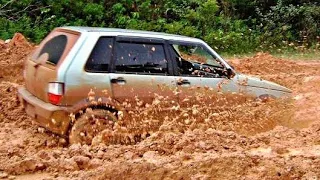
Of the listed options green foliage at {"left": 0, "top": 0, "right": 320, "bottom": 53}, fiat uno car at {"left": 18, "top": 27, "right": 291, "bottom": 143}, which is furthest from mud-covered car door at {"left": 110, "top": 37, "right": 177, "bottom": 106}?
green foliage at {"left": 0, "top": 0, "right": 320, "bottom": 53}

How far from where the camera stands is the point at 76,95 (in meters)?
7.02

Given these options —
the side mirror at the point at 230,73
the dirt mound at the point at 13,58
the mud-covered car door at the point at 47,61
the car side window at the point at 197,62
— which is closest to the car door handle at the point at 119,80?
the mud-covered car door at the point at 47,61

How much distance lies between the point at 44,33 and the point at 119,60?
27.5 ft

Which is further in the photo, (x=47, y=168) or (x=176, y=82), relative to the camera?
(x=176, y=82)

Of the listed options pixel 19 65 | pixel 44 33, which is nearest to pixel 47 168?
pixel 19 65

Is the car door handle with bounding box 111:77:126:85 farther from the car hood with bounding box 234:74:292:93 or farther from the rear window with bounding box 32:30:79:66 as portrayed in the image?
the car hood with bounding box 234:74:292:93

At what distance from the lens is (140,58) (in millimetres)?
7574

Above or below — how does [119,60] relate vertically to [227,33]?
above

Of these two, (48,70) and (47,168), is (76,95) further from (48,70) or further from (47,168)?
(47,168)

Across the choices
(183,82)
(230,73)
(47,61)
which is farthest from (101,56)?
(230,73)

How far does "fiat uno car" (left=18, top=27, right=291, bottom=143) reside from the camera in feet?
23.0

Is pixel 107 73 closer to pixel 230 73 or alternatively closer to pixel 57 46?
pixel 57 46

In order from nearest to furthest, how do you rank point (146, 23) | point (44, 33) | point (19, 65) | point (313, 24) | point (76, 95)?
point (76, 95) < point (19, 65) < point (44, 33) < point (146, 23) < point (313, 24)

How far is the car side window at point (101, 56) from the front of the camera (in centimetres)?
720
